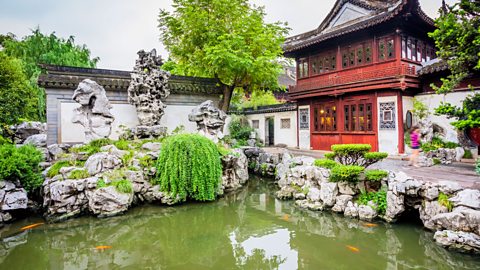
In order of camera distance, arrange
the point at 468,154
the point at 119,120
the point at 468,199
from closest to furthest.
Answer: the point at 468,199
the point at 468,154
the point at 119,120

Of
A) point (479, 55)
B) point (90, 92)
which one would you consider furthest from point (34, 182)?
point (479, 55)

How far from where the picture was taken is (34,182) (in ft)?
22.4

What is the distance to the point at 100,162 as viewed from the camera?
711 cm

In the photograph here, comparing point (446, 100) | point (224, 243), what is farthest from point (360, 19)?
point (224, 243)

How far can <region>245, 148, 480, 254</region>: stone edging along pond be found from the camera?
4559 mm

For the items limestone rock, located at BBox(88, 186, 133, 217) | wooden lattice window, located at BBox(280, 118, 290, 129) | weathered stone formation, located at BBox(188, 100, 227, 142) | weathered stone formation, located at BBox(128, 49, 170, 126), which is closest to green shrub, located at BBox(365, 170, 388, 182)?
weathered stone formation, located at BBox(188, 100, 227, 142)

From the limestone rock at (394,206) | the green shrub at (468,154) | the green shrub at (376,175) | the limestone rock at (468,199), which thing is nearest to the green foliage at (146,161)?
the green shrub at (376,175)

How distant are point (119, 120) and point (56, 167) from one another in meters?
3.79

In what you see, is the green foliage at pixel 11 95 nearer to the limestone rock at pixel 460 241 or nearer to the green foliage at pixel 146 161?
the green foliage at pixel 146 161

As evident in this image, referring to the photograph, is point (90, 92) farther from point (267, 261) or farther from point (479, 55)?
point (479, 55)

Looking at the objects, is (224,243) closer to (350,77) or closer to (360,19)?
(350,77)

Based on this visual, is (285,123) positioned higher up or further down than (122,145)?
higher up

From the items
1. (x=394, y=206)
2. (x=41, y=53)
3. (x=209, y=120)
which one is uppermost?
(x=41, y=53)

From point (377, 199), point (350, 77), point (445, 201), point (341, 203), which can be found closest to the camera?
point (445, 201)
